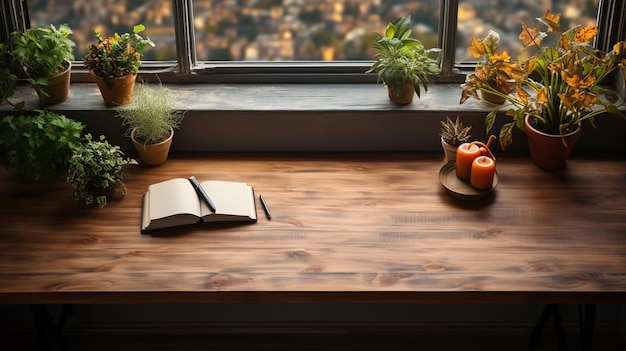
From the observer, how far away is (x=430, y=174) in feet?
8.94

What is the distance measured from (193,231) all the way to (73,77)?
0.94 metres

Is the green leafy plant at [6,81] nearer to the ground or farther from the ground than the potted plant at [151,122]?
farther from the ground

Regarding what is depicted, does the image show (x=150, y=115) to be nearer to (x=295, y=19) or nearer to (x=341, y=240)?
(x=295, y=19)

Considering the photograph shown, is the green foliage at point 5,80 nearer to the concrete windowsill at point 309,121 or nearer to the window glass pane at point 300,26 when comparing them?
the concrete windowsill at point 309,121

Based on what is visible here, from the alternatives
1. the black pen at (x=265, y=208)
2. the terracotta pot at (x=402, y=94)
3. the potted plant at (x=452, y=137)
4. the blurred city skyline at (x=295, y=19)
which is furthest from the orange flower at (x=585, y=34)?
the black pen at (x=265, y=208)

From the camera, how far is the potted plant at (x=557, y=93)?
8.13 ft

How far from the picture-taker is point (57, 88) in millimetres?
2805

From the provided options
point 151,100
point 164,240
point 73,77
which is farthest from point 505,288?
point 73,77

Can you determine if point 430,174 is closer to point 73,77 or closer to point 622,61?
point 622,61

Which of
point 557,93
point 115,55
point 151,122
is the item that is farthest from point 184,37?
point 557,93

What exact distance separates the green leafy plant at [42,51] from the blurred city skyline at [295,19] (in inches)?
5.5

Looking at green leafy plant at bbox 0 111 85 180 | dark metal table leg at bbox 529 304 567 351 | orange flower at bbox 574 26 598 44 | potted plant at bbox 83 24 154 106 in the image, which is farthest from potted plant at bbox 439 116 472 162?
green leafy plant at bbox 0 111 85 180

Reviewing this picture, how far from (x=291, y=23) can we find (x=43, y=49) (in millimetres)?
871

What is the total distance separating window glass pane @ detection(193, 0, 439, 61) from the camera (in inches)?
112
